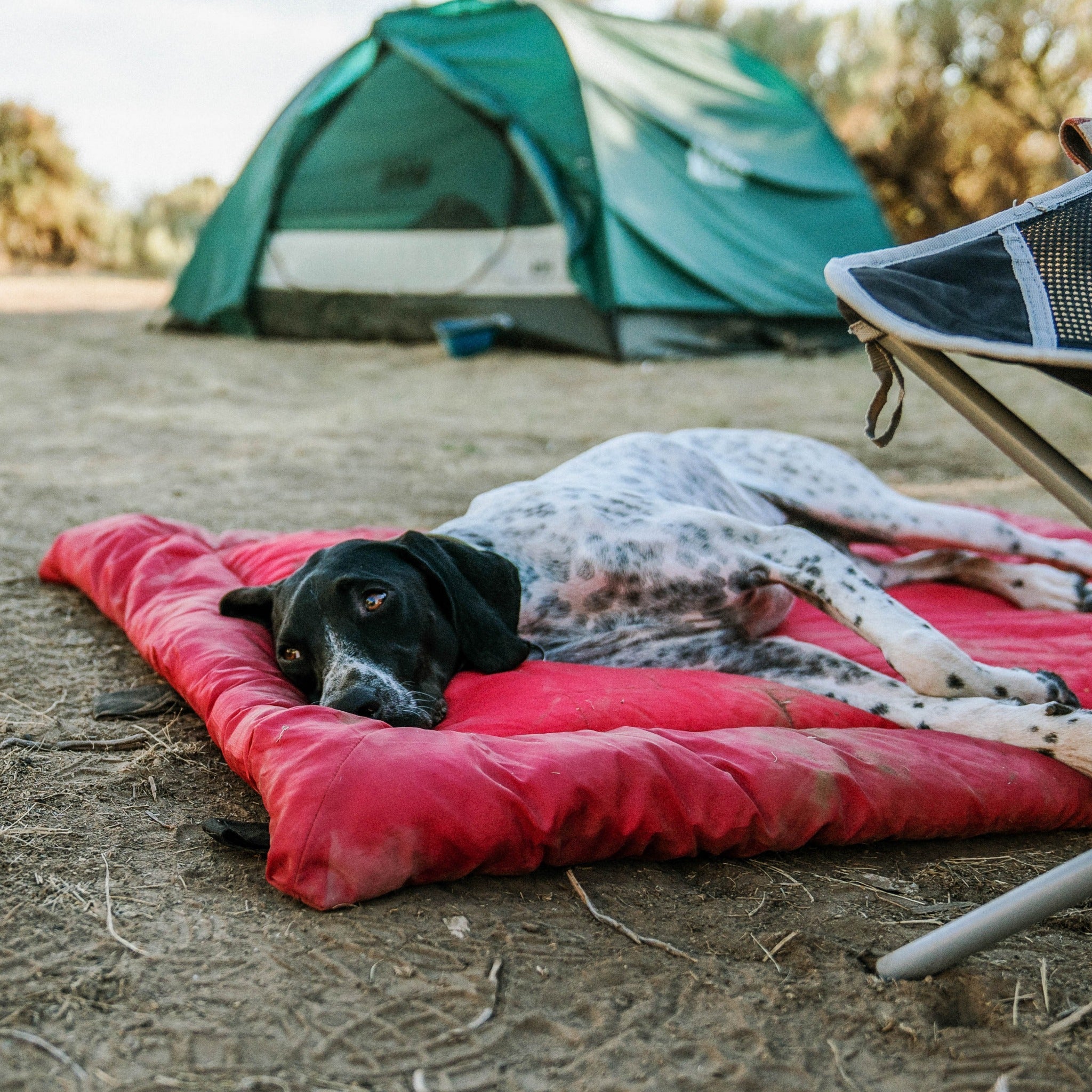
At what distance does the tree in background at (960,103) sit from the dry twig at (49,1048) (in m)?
14.4

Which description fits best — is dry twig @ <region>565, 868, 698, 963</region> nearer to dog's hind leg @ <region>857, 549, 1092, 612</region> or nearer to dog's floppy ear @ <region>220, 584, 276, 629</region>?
dog's floppy ear @ <region>220, 584, 276, 629</region>

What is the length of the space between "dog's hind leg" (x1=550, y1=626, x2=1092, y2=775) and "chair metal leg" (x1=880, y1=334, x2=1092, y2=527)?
79 cm

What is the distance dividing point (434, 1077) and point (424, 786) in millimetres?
588

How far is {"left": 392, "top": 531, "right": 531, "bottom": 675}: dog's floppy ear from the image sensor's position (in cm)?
274

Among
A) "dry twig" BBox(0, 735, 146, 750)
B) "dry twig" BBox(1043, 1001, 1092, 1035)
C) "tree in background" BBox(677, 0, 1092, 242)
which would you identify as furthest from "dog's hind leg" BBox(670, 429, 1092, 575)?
"tree in background" BBox(677, 0, 1092, 242)

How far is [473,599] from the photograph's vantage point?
9.07 feet

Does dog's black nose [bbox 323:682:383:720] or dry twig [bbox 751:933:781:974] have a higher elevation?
dog's black nose [bbox 323:682:383:720]

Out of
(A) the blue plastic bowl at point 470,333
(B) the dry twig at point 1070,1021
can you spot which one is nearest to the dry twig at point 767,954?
(B) the dry twig at point 1070,1021

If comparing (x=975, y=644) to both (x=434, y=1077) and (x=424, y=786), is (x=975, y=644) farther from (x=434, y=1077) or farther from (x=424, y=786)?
(x=434, y=1077)

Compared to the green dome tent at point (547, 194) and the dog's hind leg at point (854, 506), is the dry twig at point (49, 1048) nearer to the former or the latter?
the dog's hind leg at point (854, 506)

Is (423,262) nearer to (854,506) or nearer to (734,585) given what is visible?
(854,506)

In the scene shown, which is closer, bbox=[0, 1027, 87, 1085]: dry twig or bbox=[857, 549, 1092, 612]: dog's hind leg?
bbox=[0, 1027, 87, 1085]: dry twig

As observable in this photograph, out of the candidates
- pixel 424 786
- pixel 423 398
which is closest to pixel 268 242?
pixel 423 398

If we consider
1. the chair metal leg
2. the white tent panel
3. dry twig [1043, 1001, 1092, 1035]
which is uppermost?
the chair metal leg
